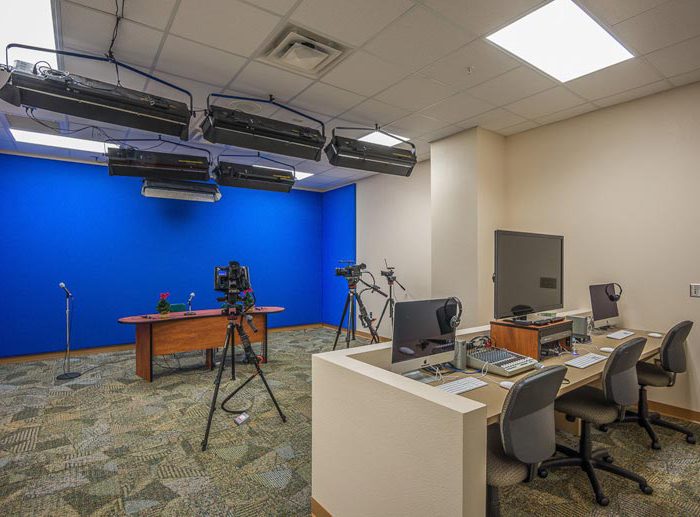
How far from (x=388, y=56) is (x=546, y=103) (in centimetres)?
179

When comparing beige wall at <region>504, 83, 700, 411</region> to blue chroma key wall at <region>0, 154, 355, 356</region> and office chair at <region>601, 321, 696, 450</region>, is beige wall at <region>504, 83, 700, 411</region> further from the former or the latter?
blue chroma key wall at <region>0, 154, 355, 356</region>

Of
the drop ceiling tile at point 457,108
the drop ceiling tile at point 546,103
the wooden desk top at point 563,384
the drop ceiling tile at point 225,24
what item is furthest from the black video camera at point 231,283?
the drop ceiling tile at point 546,103

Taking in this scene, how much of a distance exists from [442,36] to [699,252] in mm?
2764

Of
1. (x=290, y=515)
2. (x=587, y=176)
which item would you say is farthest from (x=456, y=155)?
(x=290, y=515)

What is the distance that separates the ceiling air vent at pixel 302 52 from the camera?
2479 mm

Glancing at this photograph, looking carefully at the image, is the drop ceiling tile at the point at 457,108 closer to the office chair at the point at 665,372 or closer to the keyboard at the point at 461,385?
the office chair at the point at 665,372

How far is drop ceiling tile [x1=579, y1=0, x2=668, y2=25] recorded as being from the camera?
2.14 m

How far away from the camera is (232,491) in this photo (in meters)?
2.14

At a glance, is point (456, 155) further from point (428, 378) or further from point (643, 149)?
point (428, 378)

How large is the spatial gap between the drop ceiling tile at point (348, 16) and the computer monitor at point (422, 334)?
5.72 feet

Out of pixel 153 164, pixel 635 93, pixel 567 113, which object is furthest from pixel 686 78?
pixel 153 164

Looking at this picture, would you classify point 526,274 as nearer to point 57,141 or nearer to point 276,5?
point 276,5

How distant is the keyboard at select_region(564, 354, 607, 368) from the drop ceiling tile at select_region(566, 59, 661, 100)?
222 cm

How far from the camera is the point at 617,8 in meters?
2.20
